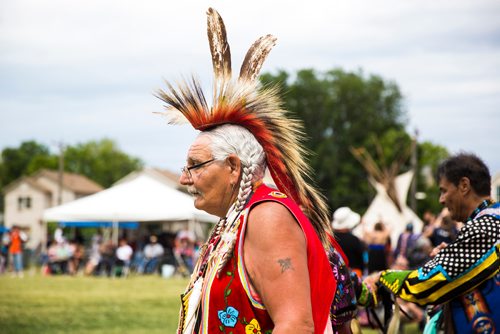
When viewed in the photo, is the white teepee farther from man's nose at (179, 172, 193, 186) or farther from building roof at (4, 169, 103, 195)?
building roof at (4, 169, 103, 195)

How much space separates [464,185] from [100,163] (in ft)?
349

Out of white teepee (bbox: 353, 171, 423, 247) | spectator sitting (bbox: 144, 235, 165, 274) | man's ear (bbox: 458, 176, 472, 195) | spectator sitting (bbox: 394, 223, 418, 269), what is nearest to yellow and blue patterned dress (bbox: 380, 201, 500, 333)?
man's ear (bbox: 458, 176, 472, 195)

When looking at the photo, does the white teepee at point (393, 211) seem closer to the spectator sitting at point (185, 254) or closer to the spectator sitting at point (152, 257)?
the spectator sitting at point (185, 254)

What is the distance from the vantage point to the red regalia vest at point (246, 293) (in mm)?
2273

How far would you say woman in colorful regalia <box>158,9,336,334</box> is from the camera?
86.2 inches

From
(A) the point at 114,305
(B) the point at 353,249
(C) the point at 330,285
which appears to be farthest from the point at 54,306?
(C) the point at 330,285

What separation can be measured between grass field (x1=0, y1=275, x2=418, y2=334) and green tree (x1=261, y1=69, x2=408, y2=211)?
40.0 meters

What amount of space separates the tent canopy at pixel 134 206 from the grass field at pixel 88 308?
3.62m

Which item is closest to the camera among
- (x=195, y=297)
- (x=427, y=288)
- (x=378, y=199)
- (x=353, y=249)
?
(x=195, y=297)

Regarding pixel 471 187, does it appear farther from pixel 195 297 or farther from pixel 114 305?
pixel 114 305

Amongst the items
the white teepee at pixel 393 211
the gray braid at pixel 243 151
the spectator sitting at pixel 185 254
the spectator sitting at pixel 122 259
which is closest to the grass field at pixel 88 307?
the spectator sitting at pixel 122 259

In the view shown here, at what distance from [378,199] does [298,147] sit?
28.2m

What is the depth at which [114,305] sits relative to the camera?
13594mm

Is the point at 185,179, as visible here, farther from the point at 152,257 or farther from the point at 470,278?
the point at 152,257
